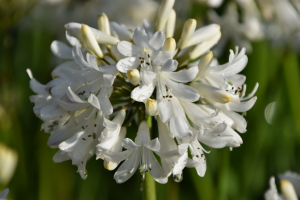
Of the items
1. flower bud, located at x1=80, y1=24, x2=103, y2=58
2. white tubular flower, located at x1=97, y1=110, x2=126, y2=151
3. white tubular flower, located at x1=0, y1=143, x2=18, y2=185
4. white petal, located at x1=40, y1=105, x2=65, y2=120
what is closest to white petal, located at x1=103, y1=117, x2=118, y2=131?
white tubular flower, located at x1=97, y1=110, x2=126, y2=151

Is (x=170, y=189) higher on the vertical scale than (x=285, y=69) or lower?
lower

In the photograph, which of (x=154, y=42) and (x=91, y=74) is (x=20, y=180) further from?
(x=154, y=42)

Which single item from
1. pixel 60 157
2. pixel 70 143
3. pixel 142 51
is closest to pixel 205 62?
pixel 142 51

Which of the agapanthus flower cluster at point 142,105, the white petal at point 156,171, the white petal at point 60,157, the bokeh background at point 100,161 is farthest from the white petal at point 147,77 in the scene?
the bokeh background at point 100,161

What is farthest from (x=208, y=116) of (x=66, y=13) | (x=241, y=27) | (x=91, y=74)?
(x=66, y=13)

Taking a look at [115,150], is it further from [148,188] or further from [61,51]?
→ [61,51]

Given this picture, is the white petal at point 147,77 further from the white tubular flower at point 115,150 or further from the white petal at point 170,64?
the white tubular flower at point 115,150
